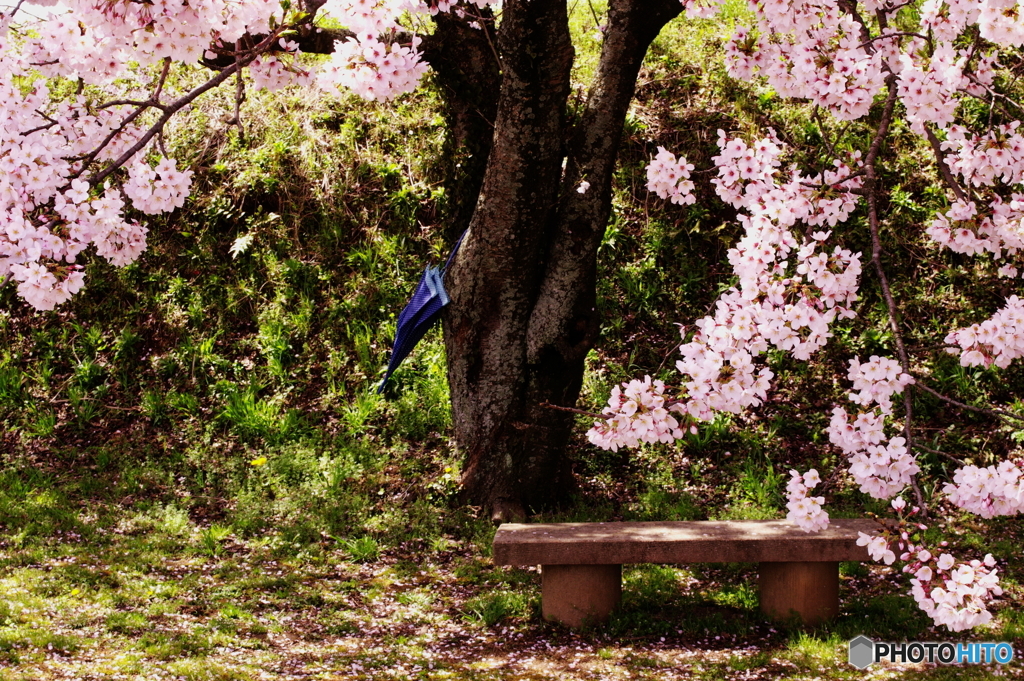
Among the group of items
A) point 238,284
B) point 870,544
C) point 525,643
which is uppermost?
point 238,284

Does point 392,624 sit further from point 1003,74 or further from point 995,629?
point 1003,74

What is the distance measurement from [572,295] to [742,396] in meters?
1.86

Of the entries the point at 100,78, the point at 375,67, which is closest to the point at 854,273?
the point at 375,67

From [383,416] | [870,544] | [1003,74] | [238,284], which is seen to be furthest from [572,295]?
[1003,74]

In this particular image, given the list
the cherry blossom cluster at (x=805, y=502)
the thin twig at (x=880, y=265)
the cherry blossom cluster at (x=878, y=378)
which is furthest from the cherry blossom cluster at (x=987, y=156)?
the cherry blossom cluster at (x=805, y=502)

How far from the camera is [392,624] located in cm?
452

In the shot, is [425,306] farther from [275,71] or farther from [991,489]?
[991,489]

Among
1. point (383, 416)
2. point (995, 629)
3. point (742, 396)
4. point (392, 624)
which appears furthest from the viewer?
point (383, 416)

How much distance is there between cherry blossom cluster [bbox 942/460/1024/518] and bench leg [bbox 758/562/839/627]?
33.5 inches

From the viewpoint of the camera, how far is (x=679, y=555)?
414 cm

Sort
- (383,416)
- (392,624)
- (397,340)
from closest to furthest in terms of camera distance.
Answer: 1. (392,624)
2. (397,340)
3. (383,416)

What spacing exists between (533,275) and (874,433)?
2.40 meters

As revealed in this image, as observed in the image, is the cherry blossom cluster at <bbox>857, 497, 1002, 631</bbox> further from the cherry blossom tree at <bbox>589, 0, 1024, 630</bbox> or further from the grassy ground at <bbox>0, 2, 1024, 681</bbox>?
the grassy ground at <bbox>0, 2, 1024, 681</bbox>

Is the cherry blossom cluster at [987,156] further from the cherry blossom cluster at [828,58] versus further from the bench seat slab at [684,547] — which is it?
the bench seat slab at [684,547]
